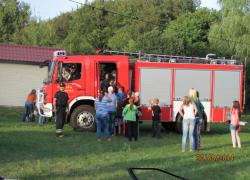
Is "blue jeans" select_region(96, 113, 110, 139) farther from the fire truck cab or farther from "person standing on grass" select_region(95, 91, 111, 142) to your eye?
the fire truck cab

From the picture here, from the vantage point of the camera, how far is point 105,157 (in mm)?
12289

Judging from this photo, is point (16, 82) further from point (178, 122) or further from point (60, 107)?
point (60, 107)

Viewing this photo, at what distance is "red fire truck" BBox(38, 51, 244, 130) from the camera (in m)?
17.9

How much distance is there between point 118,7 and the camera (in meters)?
73.6

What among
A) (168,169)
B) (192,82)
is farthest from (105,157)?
(192,82)

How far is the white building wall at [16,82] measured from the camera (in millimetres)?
33844

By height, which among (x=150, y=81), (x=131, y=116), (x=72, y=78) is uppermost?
(x=72, y=78)

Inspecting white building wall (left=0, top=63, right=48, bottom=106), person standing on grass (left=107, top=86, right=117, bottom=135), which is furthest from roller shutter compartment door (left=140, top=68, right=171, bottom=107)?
white building wall (left=0, top=63, right=48, bottom=106)

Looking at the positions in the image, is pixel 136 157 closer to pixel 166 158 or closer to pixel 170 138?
pixel 166 158

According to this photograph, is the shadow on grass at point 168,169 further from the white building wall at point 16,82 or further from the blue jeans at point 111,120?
the white building wall at point 16,82

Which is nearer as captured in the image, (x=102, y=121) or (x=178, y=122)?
(x=102, y=121)

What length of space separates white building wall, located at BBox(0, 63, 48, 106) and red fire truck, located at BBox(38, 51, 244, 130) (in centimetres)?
1560

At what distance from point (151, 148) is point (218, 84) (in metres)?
5.87

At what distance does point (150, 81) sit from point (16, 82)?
17.6 metres
